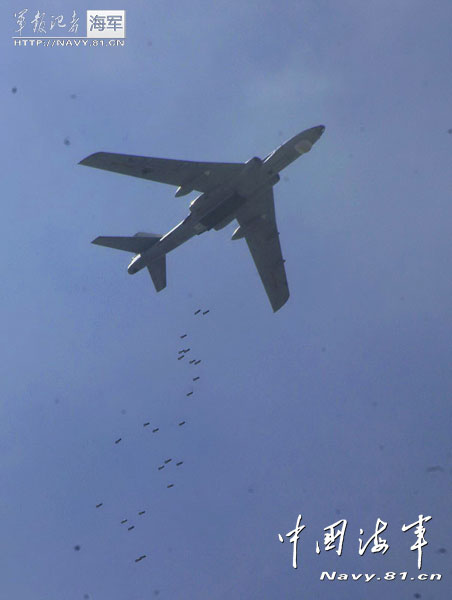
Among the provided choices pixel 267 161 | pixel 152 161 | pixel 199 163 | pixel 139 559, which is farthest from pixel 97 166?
pixel 139 559

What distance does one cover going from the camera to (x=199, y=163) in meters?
55.3

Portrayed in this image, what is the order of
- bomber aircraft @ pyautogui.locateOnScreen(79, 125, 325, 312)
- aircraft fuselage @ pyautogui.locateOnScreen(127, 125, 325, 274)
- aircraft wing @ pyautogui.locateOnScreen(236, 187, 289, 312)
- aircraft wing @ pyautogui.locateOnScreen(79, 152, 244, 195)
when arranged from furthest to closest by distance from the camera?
aircraft wing @ pyautogui.locateOnScreen(236, 187, 289, 312) → aircraft wing @ pyautogui.locateOnScreen(79, 152, 244, 195) → bomber aircraft @ pyautogui.locateOnScreen(79, 125, 325, 312) → aircraft fuselage @ pyautogui.locateOnScreen(127, 125, 325, 274)

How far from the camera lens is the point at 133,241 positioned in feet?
196

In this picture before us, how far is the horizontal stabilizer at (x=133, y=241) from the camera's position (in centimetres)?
5941


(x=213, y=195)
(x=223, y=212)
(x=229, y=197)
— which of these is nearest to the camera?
(x=213, y=195)

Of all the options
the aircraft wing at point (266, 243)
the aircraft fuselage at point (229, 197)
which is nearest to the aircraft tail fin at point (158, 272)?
the aircraft fuselage at point (229, 197)

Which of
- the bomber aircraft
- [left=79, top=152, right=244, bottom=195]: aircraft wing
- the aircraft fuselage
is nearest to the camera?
the aircraft fuselage

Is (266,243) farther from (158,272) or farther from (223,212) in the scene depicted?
(158,272)

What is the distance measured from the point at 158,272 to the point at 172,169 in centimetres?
994

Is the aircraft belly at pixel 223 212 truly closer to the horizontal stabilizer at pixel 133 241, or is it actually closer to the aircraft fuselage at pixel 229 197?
the aircraft fuselage at pixel 229 197

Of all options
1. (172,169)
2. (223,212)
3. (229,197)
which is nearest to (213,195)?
(229,197)

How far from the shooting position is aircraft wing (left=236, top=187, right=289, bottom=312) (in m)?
59.6

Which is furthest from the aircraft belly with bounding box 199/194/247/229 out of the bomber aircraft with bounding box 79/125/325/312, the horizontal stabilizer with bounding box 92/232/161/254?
the horizontal stabilizer with bounding box 92/232/161/254

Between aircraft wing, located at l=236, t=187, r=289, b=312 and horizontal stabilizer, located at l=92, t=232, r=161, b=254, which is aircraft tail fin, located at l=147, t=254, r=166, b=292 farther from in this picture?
aircraft wing, located at l=236, t=187, r=289, b=312
